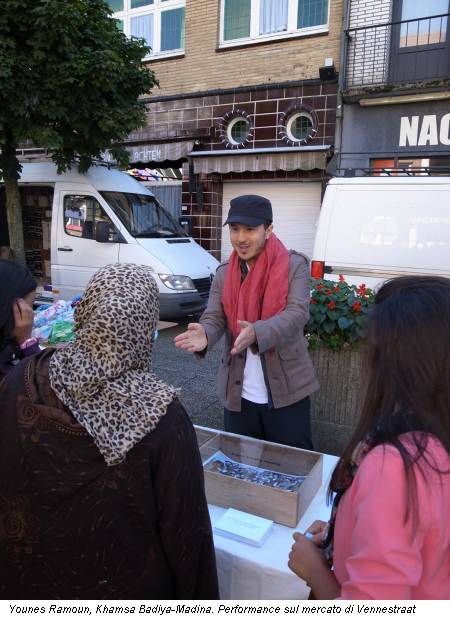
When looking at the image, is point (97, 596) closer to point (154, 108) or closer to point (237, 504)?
point (237, 504)

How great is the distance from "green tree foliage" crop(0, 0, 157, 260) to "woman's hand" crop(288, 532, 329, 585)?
730cm

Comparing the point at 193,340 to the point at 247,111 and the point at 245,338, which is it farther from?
the point at 247,111

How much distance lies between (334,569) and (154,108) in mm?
13147

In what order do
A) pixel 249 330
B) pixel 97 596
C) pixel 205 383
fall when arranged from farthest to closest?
pixel 205 383, pixel 249 330, pixel 97 596

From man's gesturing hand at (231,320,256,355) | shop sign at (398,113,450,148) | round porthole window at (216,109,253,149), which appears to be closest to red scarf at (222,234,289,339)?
man's gesturing hand at (231,320,256,355)

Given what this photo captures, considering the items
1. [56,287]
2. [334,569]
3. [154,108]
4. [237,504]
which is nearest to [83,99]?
[56,287]

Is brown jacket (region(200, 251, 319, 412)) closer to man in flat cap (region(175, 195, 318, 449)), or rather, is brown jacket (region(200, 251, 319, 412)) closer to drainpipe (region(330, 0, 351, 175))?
man in flat cap (region(175, 195, 318, 449))

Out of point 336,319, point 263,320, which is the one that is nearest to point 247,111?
point 336,319

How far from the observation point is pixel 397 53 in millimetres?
10055

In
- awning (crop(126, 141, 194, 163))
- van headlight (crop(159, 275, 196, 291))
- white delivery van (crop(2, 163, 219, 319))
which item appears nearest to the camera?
van headlight (crop(159, 275, 196, 291))

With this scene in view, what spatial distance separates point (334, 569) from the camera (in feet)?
4.10

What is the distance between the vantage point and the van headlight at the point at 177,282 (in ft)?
24.5

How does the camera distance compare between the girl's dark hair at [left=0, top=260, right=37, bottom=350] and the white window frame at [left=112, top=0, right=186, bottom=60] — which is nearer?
the girl's dark hair at [left=0, top=260, right=37, bottom=350]

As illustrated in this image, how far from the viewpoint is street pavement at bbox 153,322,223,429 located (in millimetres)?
4957
